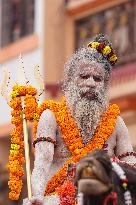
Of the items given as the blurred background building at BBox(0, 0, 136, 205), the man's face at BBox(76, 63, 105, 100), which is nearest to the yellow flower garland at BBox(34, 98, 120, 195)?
the man's face at BBox(76, 63, 105, 100)

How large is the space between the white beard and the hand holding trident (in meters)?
0.31

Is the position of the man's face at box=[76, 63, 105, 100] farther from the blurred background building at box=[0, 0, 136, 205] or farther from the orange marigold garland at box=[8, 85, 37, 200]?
the blurred background building at box=[0, 0, 136, 205]

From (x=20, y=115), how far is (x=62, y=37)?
44.4 ft

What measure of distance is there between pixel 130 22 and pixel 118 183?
14177 mm

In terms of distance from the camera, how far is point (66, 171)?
592 centimetres

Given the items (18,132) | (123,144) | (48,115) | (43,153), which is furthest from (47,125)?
(123,144)

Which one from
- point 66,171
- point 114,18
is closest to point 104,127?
point 66,171

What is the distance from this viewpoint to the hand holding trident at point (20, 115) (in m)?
6.14

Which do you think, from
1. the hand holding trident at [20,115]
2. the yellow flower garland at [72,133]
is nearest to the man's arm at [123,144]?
the yellow flower garland at [72,133]

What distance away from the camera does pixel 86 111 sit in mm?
6098

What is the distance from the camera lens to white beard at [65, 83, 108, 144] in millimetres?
6074

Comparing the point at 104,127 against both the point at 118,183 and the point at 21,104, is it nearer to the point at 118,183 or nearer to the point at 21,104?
the point at 21,104

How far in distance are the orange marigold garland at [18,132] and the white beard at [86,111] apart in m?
0.31

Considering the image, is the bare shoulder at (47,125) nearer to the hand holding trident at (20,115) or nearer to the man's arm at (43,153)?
the man's arm at (43,153)
